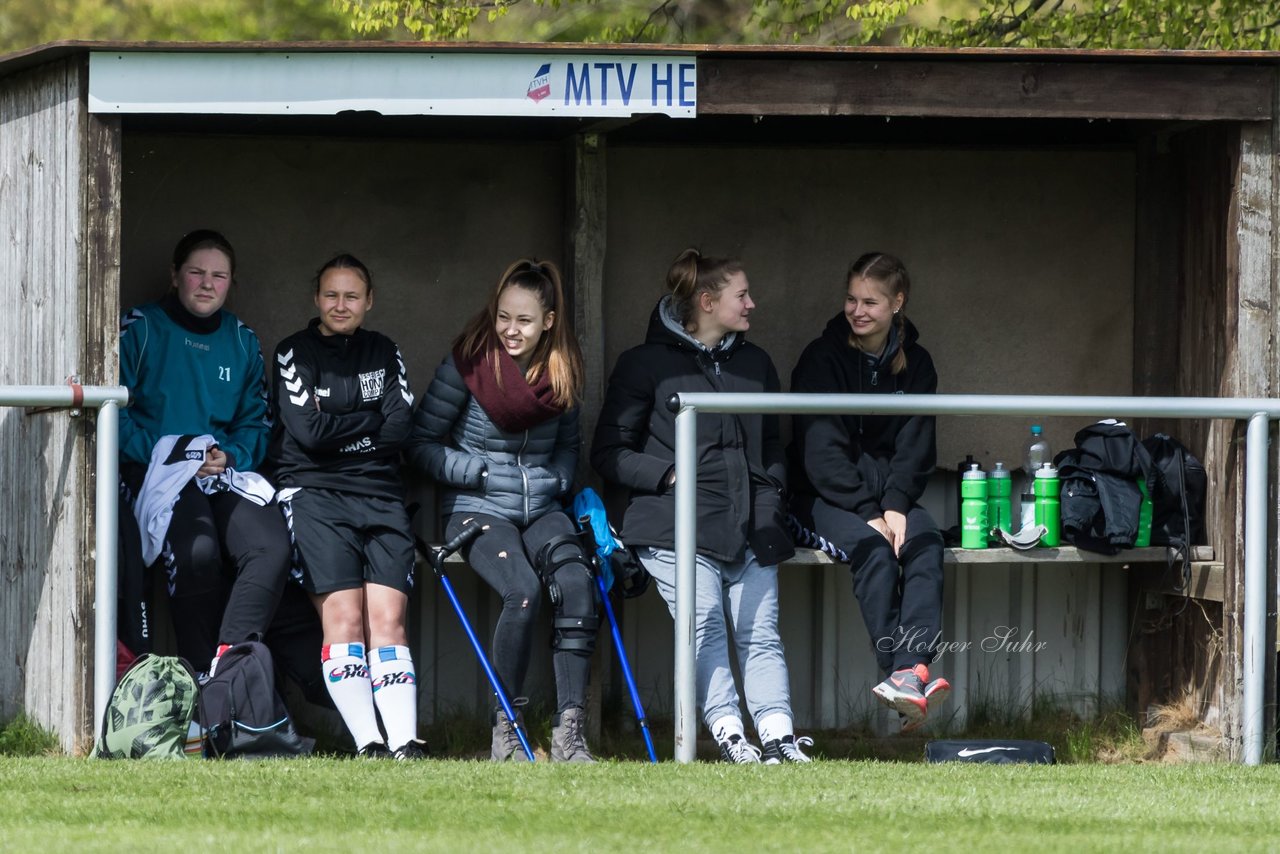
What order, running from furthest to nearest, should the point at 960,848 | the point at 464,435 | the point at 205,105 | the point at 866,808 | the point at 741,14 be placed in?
1. the point at 741,14
2. the point at 464,435
3. the point at 205,105
4. the point at 866,808
5. the point at 960,848

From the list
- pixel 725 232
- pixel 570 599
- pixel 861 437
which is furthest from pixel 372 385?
pixel 861 437

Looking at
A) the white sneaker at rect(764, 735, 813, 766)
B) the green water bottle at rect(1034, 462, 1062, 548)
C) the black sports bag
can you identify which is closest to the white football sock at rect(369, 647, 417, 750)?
the white sneaker at rect(764, 735, 813, 766)

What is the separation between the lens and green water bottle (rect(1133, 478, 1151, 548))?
6883 mm

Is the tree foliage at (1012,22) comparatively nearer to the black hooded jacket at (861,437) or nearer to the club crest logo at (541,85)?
the black hooded jacket at (861,437)

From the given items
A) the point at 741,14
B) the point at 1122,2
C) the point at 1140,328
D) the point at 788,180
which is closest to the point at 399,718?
the point at 788,180

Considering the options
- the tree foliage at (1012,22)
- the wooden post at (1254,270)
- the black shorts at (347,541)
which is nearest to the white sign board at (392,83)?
the black shorts at (347,541)

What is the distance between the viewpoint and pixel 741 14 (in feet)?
60.7

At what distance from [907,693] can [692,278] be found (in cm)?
168

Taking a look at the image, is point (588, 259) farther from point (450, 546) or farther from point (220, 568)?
point (220, 568)

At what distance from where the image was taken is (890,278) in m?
7.12

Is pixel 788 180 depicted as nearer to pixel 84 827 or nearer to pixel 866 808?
A: pixel 866 808

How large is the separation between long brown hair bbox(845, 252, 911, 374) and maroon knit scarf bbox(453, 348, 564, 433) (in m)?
1.21

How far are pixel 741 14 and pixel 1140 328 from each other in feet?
37.4

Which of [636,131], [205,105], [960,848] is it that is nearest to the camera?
[960,848]
